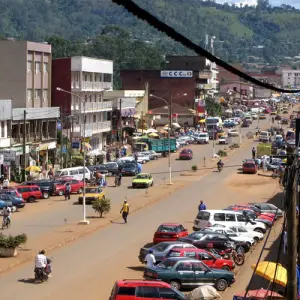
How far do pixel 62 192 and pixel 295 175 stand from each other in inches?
1343

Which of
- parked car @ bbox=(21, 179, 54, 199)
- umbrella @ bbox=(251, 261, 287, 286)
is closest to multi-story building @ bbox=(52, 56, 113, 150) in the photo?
parked car @ bbox=(21, 179, 54, 199)

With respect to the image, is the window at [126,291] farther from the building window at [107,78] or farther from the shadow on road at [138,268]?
the building window at [107,78]

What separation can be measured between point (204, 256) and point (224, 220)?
28.7ft

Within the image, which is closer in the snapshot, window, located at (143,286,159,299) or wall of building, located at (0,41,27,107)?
window, located at (143,286,159,299)

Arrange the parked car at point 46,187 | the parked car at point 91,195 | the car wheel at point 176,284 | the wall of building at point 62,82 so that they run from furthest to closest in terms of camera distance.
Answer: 1. the wall of building at point 62,82
2. the parked car at point 46,187
3. the parked car at point 91,195
4. the car wheel at point 176,284

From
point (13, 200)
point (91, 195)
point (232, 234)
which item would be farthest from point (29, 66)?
point (232, 234)

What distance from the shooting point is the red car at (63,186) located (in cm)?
4640

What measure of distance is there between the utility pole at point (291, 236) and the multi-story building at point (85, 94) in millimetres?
50139

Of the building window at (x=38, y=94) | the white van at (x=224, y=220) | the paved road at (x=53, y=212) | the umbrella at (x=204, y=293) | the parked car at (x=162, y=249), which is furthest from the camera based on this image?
the building window at (x=38, y=94)

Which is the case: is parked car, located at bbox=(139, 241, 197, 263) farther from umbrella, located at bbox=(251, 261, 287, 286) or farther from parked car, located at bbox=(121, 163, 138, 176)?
parked car, located at bbox=(121, 163, 138, 176)

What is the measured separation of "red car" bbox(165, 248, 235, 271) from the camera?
80.9ft

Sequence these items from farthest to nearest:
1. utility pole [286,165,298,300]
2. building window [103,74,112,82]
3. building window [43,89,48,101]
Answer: building window [103,74,112,82] → building window [43,89,48,101] → utility pole [286,165,298,300]

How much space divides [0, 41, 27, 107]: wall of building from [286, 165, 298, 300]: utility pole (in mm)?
48101

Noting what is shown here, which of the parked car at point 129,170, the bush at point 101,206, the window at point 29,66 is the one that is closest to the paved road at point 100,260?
the bush at point 101,206
